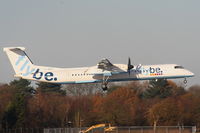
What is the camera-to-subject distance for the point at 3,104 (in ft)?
242

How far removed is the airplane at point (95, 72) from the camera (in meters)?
50.4

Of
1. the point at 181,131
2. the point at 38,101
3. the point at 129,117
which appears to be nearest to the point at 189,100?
the point at 129,117

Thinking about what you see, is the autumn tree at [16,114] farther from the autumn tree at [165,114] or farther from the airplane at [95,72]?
the autumn tree at [165,114]

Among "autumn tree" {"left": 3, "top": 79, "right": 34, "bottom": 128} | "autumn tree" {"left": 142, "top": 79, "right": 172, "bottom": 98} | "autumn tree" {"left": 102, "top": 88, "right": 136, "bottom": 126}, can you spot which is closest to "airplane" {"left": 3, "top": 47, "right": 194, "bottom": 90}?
"autumn tree" {"left": 3, "top": 79, "right": 34, "bottom": 128}

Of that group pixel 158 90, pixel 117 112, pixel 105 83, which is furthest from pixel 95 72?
pixel 158 90

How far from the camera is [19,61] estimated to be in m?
53.1

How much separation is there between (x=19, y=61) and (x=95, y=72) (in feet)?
29.4

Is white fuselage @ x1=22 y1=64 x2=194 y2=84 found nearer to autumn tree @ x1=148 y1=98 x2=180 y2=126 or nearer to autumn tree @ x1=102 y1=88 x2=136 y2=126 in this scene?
autumn tree @ x1=148 y1=98 x2=180 y2=126

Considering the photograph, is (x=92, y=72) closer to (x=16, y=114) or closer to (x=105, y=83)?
(x=105, y=83)

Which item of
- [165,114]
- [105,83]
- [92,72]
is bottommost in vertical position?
[165,114]

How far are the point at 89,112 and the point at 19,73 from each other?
20890 millimetres

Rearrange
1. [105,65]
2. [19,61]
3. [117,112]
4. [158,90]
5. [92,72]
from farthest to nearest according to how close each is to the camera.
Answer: [158,90]
[117,112]
[19,61]
[92,72]
[105,65]

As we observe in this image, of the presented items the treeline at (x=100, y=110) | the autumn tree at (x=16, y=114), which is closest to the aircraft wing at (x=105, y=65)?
the treeline at (x=100, y=110)

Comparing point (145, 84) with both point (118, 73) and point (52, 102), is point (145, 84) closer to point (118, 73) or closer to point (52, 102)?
point (52, 102)
